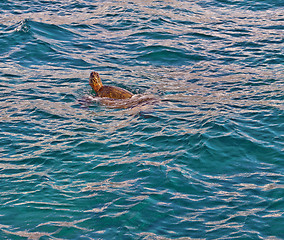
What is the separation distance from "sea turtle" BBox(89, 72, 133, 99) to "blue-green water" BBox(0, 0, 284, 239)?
25cm

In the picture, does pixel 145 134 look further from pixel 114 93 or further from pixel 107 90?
pixel 107 90

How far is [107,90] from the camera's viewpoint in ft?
35.6

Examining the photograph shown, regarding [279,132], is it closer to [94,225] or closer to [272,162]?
[272,162]

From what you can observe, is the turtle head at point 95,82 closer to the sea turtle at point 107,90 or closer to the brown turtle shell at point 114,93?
the sea turtle at point 107,90

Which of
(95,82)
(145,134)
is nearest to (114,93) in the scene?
(95,82)

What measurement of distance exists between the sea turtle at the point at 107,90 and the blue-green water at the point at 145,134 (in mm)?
252

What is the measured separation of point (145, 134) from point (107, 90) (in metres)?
2.44

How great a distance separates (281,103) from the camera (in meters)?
9.95

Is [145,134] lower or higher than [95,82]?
lower

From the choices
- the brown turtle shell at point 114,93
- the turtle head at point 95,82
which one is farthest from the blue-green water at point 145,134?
the brown turtle shell at point 114,93

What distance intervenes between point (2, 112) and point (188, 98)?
4359 mm

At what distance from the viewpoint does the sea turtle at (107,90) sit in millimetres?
10680

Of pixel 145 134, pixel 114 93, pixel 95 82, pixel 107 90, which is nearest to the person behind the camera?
pixel 145 134

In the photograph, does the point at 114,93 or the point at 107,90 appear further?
the point at 107,90
